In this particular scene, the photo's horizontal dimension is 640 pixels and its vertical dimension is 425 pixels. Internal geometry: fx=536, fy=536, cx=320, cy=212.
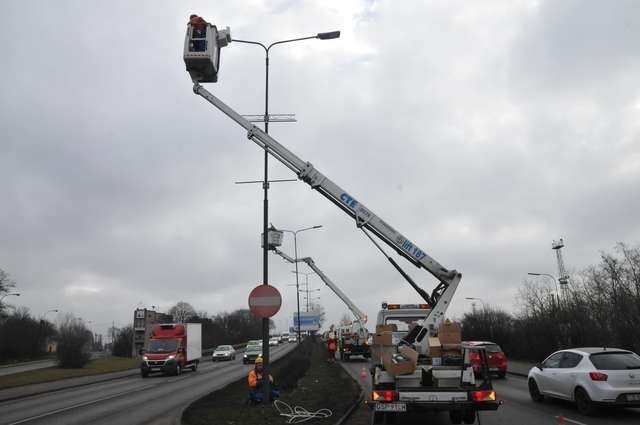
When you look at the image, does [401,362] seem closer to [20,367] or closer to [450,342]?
[450,342]

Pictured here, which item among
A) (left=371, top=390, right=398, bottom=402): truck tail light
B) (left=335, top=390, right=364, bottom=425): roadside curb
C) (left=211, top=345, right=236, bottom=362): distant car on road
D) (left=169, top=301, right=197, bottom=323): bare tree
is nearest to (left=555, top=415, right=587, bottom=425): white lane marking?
(left=371, top=390, right=398, bottom=402): truck tail light

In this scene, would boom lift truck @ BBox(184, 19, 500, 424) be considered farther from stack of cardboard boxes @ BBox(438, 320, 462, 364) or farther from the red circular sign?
the red circular sign

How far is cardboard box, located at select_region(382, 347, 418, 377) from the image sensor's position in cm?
903

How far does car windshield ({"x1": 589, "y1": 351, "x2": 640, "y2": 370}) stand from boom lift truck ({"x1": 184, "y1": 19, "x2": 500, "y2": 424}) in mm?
2850

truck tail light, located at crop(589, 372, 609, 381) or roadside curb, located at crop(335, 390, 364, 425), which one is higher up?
truck tail light, located at crop(589, 372, 609, 381)

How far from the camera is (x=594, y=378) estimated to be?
11086 millimetres

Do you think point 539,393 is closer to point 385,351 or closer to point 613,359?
point 613,359

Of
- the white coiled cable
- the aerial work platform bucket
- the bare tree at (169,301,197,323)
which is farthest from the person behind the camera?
the bare tree at (169,301,197,323)

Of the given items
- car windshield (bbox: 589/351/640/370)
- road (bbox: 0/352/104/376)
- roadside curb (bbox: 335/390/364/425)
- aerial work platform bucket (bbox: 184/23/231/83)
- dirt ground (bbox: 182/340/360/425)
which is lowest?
road (bbox: 0/352/104/376)

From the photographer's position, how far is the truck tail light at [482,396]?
868 centimetres

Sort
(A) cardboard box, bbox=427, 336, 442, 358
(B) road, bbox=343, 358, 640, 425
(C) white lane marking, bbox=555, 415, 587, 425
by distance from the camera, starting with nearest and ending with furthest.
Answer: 1. (A) cardboard box, bbox=427, 336, 442, 358
2. (C) white lane marking, bbox=555, 415, 587, 425
3. (B) road, bbox=343, 358, 640, 425

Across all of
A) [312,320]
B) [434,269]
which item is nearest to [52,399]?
[434,269]

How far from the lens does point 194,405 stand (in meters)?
13.2

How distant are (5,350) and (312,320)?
3511 centimetres
